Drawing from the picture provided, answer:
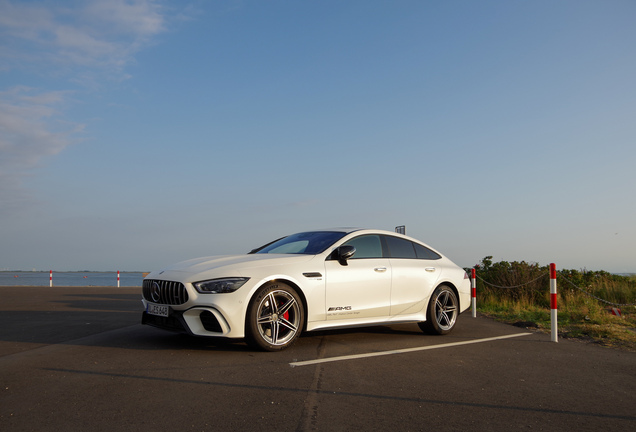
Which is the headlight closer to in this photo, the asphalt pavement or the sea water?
the asphalt pavement

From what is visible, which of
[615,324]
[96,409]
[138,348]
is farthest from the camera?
[615,324]

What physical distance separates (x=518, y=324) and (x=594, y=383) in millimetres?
5443

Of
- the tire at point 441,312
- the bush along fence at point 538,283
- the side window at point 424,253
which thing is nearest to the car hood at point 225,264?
the side window at point 424,253

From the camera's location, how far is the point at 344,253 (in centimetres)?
704

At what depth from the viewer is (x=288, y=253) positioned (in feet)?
24.7

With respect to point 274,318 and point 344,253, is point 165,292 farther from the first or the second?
point 344,253

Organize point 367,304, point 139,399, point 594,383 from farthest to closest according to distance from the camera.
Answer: point 367,304 → point 594,383 → point 139,399

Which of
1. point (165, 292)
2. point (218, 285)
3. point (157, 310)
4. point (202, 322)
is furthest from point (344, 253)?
point (157, 310)

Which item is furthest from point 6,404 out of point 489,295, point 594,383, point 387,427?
point 489,295

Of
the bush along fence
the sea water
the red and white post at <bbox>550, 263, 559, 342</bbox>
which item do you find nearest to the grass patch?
the bush along fence

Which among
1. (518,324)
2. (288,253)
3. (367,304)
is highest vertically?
(288,253)

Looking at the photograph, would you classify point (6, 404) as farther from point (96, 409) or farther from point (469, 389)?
point (469, 389)

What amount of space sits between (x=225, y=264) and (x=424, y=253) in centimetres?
360

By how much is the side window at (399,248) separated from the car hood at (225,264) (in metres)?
1.61
